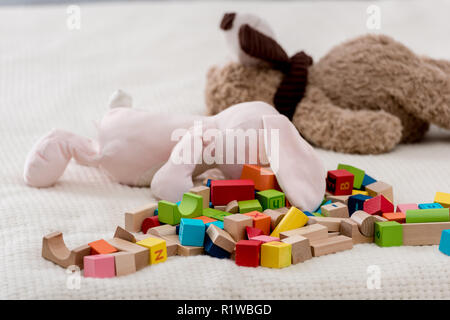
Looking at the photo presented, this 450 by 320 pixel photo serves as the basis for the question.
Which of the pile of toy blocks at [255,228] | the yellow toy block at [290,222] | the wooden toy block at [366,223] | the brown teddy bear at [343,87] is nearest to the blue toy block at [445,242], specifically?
the pile of toy blocks at [255,228]

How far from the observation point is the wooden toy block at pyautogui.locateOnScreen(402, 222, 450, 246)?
815mm

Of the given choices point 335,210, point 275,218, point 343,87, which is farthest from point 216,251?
point 343,87

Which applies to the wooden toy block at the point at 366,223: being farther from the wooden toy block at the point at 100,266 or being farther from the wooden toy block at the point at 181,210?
the wooden toy block at the point at 100,266

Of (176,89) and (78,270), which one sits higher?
(176,89)

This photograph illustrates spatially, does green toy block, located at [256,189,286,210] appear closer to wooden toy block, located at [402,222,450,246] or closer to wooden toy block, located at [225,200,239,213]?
wooden toy block, located at [225,200,239,213]

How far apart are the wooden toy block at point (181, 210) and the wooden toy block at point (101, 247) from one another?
0.13 meters

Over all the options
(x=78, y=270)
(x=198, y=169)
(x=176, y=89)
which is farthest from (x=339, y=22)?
(x=78, y=270)

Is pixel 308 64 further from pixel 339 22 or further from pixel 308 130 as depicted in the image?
pixel 339 22

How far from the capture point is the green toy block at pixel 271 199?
91cm

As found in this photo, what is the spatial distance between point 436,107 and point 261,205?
0.54 m

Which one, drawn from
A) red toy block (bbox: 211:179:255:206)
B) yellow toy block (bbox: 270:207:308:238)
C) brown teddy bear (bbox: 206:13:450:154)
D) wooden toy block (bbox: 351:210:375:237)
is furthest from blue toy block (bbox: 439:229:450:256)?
brown teddy bear (bbox: 206:13:450:154)

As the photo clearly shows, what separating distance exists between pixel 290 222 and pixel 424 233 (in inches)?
8.0

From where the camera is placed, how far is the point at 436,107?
47.8 inches

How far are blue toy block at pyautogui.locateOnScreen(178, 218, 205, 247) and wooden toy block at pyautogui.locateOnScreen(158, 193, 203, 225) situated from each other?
0.07m
